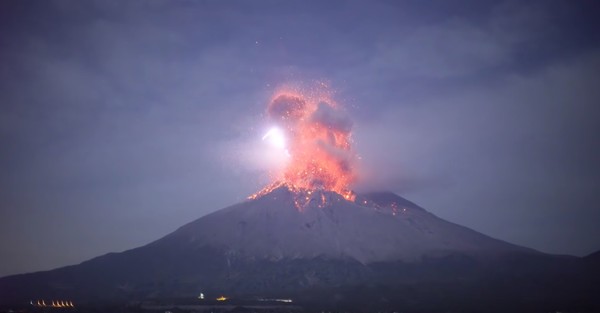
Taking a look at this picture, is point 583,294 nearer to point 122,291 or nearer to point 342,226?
point 342,226

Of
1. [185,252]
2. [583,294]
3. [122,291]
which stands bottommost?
[583,294]

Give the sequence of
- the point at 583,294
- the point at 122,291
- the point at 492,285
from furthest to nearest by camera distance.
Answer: the point at 122,291 < the point at 492,285 < the point at 583,294

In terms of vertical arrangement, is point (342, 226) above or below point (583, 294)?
above

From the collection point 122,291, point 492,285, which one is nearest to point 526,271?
point 492,285

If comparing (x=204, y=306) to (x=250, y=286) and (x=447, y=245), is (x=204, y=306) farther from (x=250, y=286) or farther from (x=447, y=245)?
(x=447, y=245)

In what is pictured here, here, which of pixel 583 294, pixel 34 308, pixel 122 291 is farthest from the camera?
pixel 122 291

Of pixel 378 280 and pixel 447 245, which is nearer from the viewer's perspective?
pixel 378 280
